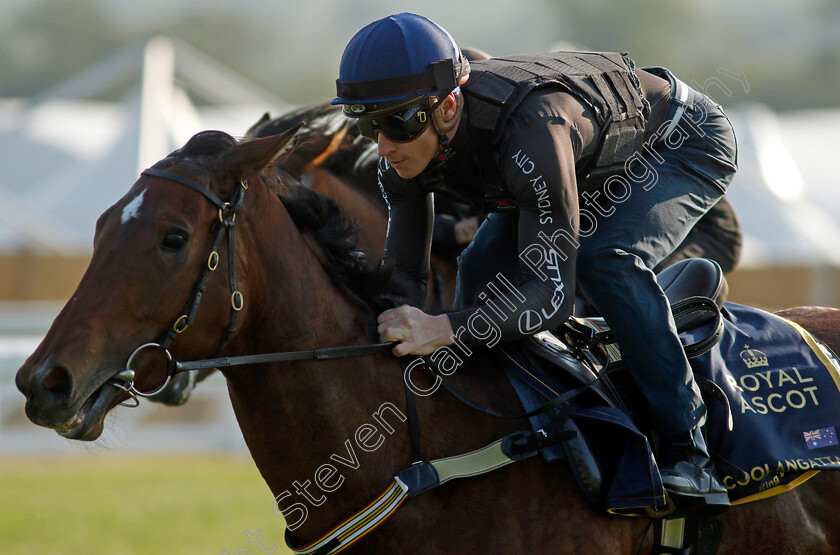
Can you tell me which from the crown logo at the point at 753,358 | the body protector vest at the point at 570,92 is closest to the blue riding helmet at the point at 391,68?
the body protector vest at the point at 570,92

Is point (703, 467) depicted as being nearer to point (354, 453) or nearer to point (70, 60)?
point (354, 453)

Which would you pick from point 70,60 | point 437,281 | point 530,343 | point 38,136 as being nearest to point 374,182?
point 437,281

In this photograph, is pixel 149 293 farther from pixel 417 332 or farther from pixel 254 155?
pixel 417 332

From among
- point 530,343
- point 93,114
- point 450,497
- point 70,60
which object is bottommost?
point 70,60

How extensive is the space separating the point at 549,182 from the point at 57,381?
1.42 metres

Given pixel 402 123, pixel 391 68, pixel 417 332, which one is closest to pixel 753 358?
pixel 417 332

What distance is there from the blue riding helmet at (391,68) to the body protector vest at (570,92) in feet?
0.48

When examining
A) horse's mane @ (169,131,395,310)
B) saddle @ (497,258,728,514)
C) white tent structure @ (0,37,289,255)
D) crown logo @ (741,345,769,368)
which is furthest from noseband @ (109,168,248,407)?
white tent structure @ (0,37,289,255)

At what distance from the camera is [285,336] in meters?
2.78

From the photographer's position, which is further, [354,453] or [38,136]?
[38,136]

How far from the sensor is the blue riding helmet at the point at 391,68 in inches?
111

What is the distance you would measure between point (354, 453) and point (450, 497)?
306 millimetres

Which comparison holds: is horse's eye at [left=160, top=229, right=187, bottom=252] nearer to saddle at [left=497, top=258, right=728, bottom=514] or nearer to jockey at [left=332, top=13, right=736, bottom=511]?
jockey at [left=332, top=13, right=736, bottom=511]

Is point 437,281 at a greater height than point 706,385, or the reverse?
point 706,385
